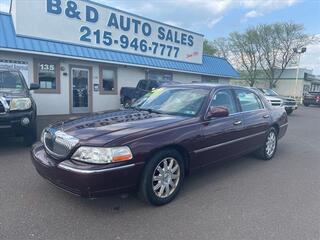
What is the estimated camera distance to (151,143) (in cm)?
350

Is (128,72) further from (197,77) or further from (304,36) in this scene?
(304,36)

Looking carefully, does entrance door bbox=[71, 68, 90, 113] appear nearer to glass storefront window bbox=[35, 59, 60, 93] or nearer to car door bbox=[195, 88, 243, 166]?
glass storefront window bbox=[35, 59, 60, 93]

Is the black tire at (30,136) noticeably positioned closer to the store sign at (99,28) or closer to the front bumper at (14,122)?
the front bumper at (14,122)

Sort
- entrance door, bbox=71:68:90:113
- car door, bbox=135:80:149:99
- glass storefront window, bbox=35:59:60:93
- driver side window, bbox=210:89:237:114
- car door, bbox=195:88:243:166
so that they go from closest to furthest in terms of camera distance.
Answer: car door, bbox=195:88:243:166
driver side window, bbox=210:89:237:114
glass storefront window, bbox=35:59:60:93
entrance door, bbox=71:68:90:113
car door, bbox=135:80:149:99

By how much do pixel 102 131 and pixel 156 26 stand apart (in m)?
13.9

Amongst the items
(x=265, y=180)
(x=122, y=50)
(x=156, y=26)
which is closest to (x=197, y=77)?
(x=156, y=26)

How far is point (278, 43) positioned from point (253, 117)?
37856mm

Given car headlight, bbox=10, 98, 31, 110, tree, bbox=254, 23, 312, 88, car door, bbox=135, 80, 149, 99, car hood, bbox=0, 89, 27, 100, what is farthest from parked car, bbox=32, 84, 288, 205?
tree, bbox=254, 23, 312, 88

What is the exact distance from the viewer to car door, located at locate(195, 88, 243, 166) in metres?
4.29

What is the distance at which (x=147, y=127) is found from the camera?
365cm

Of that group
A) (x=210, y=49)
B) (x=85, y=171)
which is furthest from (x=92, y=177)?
(x=210, y=49)

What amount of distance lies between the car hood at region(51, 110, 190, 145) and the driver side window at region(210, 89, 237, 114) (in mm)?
817

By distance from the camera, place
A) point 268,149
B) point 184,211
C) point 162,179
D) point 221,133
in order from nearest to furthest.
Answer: point 184,211, point 162,179, point 221,133, point 268,149

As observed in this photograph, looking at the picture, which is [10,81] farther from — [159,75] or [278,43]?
[278,43]
